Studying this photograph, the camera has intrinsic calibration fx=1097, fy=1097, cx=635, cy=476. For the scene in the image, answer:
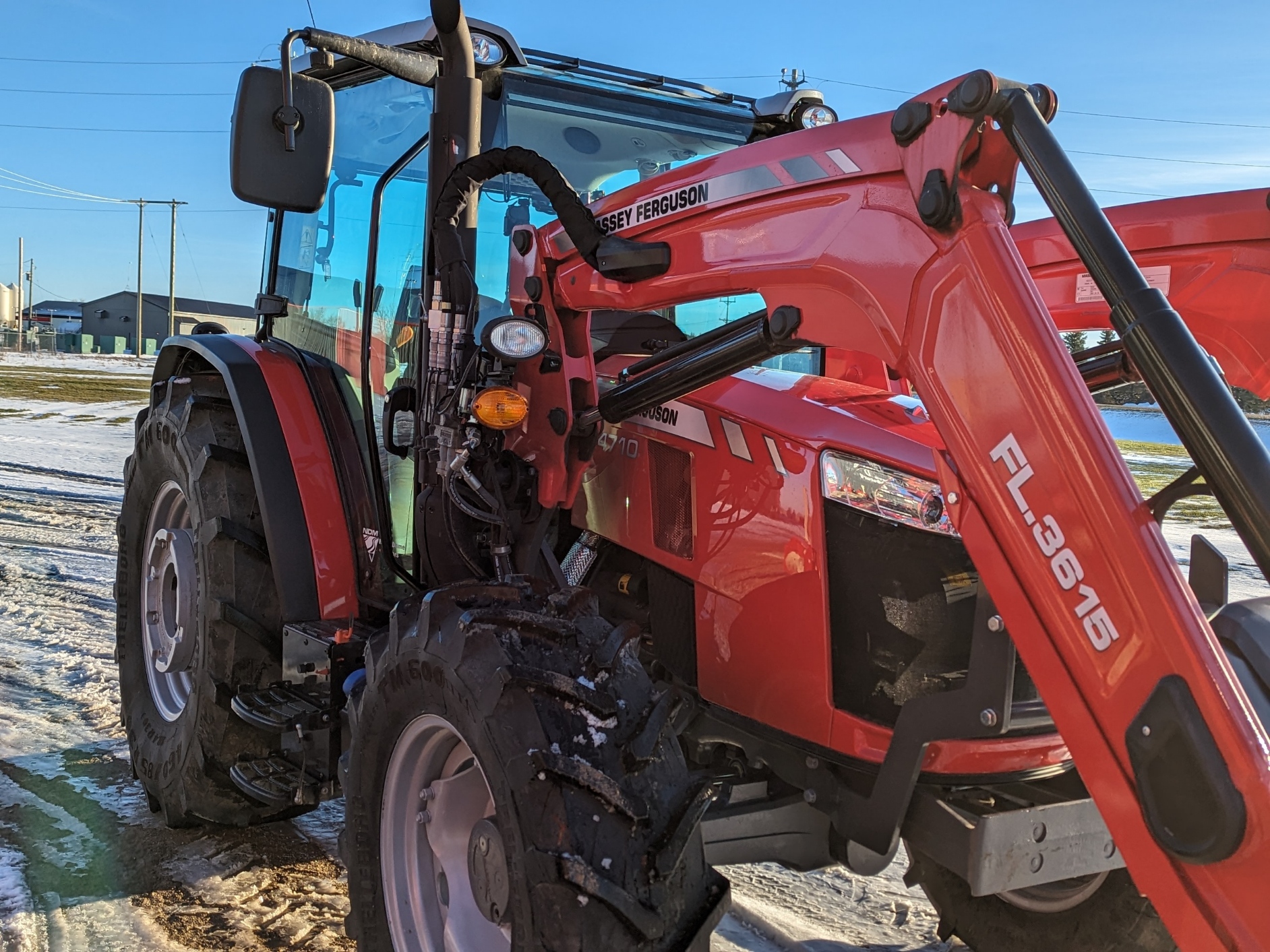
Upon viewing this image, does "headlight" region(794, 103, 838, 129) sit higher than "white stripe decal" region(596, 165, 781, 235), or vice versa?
"headlight" region(794, 103, 838, 129)

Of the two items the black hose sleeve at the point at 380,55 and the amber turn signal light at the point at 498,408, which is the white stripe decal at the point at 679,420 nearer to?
the amber turn signal light at the point at 498,408

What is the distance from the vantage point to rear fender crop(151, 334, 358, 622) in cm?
307

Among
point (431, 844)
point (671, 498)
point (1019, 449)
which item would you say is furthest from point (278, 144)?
point (1019, 449)

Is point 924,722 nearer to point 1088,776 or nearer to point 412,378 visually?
point 1088,776

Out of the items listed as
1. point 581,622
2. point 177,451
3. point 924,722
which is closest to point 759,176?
point 581,622

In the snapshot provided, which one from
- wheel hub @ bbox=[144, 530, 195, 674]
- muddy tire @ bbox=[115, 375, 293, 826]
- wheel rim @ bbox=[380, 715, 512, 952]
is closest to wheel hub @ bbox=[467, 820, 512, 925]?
wheel rim @ bbox=[380, 715, 512, 952]

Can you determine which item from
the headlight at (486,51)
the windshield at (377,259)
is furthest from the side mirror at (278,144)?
the headlight at (486,51)

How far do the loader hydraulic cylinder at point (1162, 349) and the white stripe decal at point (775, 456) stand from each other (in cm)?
87

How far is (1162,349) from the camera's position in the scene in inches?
54.6

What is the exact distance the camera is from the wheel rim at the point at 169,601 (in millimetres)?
3404

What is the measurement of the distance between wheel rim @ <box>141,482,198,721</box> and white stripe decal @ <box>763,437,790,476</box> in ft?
6.48

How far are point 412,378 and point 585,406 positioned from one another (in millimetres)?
630

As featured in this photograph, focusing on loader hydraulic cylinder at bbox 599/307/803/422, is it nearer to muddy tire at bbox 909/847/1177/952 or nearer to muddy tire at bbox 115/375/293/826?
muddy tire at bbox 909/847/1177/952

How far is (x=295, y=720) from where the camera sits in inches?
113
